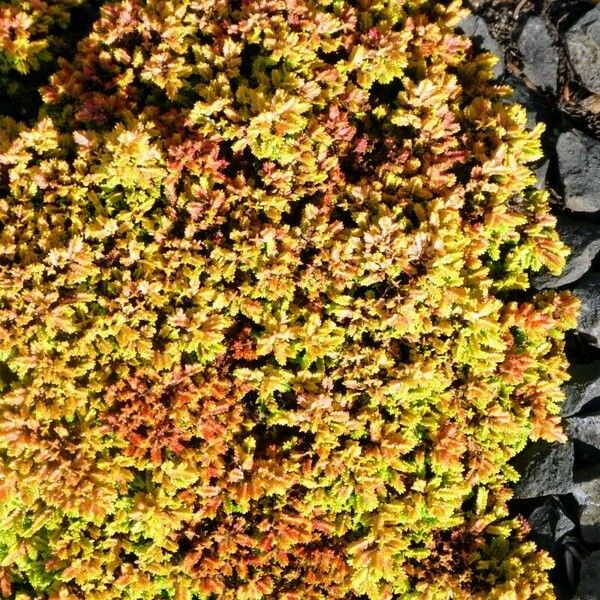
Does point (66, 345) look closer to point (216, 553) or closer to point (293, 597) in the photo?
point (216, 553)

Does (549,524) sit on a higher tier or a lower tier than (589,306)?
lower

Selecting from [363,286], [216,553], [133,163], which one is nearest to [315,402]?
[363,286]

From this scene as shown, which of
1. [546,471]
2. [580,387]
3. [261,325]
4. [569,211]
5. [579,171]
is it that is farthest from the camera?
[569,211]

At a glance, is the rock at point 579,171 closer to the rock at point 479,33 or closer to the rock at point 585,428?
the rock at point 479,33

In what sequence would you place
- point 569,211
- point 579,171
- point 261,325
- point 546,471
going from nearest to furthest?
point 261,325 → point 546,471 → point 579,171 → point 569,211

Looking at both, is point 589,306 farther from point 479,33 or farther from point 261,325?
point 261,325

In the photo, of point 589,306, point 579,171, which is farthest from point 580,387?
point 579,171

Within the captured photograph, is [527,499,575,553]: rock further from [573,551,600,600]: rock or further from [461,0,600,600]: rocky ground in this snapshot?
[573,551,600,600]: rock
